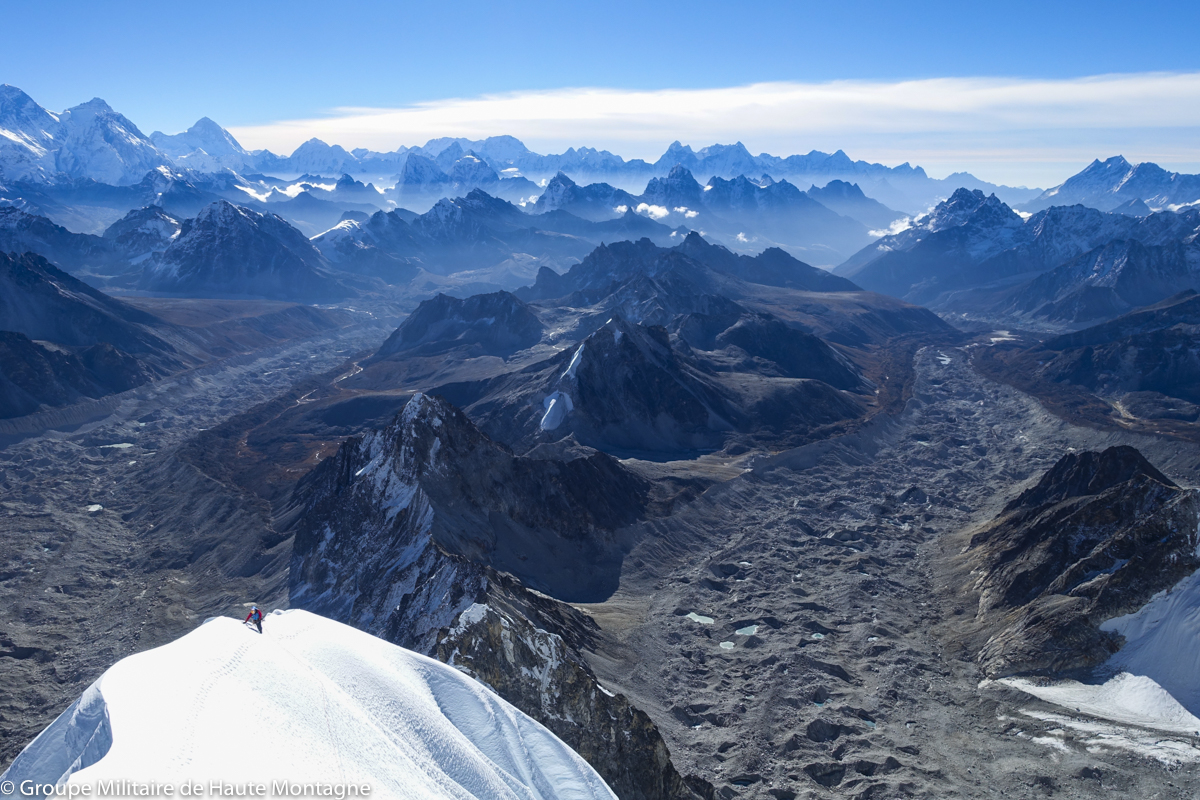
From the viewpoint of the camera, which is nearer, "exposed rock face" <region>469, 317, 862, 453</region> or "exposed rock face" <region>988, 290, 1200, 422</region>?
Answer: "exposed rock face" <region>469, 317, 862, 453</region>

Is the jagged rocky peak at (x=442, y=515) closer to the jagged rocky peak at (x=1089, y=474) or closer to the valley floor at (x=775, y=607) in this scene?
the valley floor at (x=775, y=607)

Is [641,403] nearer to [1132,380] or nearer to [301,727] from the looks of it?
[1132,380]

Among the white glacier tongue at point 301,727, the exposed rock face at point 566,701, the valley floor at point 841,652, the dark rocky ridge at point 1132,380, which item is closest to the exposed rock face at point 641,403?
the valley floor at point 841,652

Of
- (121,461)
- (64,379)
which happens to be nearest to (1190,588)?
(121,461)

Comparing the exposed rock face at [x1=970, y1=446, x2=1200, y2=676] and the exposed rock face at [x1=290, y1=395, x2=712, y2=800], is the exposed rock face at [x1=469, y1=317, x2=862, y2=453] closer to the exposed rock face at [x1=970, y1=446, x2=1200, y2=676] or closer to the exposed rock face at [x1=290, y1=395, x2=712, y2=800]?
the exposed rock face at [x1=290, y1=395, x2=712, y2=800]

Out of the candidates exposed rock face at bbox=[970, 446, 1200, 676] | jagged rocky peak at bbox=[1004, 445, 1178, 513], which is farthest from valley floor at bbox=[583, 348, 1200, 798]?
jagged rocky peak at bbox=[1004, 445, 1178, 513]

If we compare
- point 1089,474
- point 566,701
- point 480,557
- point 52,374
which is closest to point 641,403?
point 480,557
